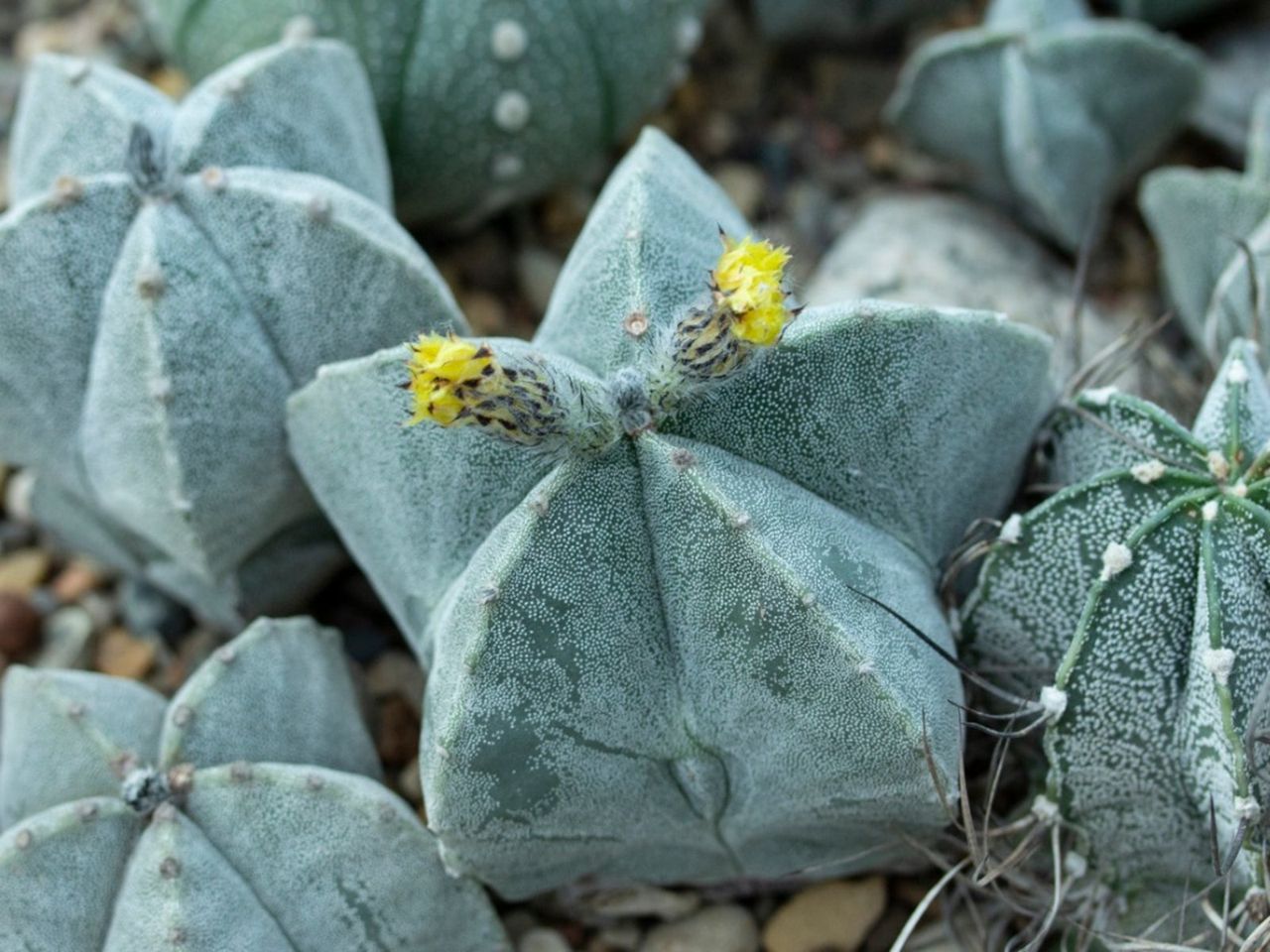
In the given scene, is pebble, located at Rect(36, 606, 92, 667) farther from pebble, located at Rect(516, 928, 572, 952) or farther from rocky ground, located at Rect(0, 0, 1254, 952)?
pebble, located at Rect(516, 928, 572, 952)

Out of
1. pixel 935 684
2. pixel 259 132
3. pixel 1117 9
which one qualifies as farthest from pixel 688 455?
pixel 1117 9

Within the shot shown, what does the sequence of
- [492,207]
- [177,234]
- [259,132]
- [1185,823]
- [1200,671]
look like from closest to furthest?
[1200,671] < [1185,823] < [177,234] < [259,132] < [492,207]

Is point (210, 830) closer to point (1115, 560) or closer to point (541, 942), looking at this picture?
point (541, 942)

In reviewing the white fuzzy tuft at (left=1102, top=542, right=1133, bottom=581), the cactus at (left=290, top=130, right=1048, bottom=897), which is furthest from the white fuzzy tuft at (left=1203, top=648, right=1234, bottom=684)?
the cactus at (left=290, top=130, right=1048, bottom=897)

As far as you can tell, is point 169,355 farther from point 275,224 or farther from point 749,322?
point 749,322

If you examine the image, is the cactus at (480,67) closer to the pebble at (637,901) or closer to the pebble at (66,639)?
the pebble at (66,639)

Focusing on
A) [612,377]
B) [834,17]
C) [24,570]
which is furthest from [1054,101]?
[24,570]
